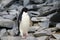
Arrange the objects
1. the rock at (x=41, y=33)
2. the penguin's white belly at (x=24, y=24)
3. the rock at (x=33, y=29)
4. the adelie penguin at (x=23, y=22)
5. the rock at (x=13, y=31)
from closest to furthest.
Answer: the adelie penguin at (x=23, y=22), the penguin's white belly at (x=24, y=24), the rock at (x=41, y=33), the rock at (x=13, y=31), the rock at (x=33, y=29)

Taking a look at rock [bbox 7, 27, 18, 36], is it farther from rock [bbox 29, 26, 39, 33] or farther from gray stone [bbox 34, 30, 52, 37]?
gray stone [bbox 34, 30, 52, 37]

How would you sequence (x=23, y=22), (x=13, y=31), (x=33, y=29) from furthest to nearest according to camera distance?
(x=33, y=29) → (x=13, y=31) → (x=23, y=22)

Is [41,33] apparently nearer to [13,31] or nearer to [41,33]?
[41,33]

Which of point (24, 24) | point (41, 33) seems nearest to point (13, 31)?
point (24, 24)

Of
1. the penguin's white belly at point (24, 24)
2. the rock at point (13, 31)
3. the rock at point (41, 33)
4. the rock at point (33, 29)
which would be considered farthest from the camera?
the rock at point (33, 29)

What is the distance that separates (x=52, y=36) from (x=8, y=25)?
1452 millimetres

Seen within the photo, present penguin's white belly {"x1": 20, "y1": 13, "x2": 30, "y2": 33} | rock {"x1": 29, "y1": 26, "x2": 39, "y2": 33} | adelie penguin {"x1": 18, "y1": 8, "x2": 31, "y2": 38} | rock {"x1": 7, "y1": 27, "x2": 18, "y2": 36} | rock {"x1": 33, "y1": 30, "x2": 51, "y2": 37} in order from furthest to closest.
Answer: rock {"x1": 29, "y1": 26, "x2": 39, "y2": 33} < rock {"x1": 7, "y1": 27, "x2": 18, "y2": 36} < rock {"x1": 33, "y1": 30, "x2": 51, "y2": 37} < penguin's white belly {"x1": 20, "y1": 13, "x2": 30, "y2": 33} < adelie penguin {"x1": 18, "y1": 8, "x2": 31, "y2": 38}

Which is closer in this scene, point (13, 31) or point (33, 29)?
point (13, 31)

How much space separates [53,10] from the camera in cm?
657

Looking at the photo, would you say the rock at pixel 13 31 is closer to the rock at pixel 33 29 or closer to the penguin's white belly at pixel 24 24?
the penguin's white belly at pixel 24 24

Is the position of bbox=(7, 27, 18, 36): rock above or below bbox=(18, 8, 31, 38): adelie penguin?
below

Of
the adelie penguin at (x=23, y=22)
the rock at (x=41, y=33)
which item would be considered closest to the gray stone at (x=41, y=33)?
the rock at (x=41, y=33)

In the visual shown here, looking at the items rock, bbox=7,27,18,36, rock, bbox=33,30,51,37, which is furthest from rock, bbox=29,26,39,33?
rock, bbox=7,27,18,36

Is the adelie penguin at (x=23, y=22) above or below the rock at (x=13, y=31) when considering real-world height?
above
